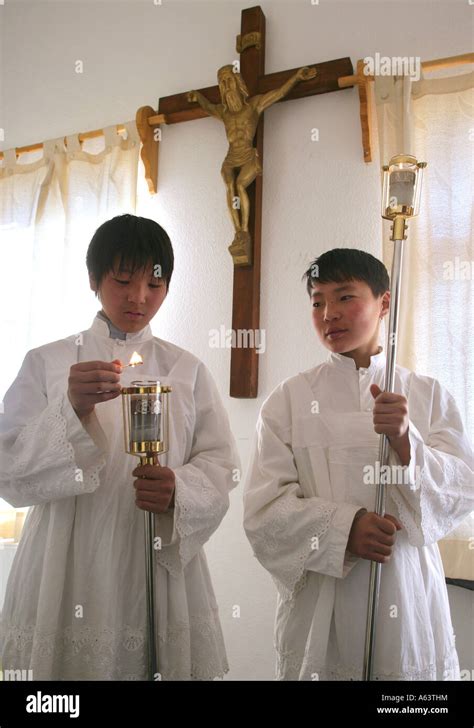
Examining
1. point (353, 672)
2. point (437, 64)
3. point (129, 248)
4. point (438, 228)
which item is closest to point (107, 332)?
point (129, 248)

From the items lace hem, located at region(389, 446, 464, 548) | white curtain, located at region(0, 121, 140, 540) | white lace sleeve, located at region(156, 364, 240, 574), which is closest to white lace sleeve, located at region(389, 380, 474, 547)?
lace hem, located at region(389, 446, 464, 548)

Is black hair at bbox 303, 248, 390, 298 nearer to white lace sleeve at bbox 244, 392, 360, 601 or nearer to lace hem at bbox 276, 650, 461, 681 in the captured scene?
white lace sleeve at bbox 244, 392, 360, 601

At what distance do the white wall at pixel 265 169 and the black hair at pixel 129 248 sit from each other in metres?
1.13

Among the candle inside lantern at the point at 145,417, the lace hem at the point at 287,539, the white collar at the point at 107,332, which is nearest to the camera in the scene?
the candle inside lantern at the point at 145,417

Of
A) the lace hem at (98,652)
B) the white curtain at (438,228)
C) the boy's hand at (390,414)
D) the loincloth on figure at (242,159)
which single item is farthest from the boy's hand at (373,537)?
the loincloth on figure at (242,159)

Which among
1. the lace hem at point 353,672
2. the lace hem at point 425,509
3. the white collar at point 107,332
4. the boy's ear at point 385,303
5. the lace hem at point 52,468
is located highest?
the boy's ear at point 385,303

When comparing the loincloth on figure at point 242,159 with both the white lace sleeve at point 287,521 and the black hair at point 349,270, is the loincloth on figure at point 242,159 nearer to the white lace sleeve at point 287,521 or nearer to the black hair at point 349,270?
the black hair at point 349,270

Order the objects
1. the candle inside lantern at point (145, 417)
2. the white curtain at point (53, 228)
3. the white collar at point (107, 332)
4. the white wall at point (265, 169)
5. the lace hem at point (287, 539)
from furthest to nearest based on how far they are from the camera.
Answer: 1. the white curtain at point (53, 228)
2. the white wall at point (265, 169)
3. the white collar at point (107, 332)
4. the lace hem at point (287, 539)
5. the candle inside lantern at point (145, 417)

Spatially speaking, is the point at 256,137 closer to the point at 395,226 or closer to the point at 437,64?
the point at 437,64

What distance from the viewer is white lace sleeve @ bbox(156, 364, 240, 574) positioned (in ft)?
4.62

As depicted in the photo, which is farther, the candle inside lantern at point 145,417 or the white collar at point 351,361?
the white collar at point 351,361

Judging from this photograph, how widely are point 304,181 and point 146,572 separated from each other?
183 centimetres

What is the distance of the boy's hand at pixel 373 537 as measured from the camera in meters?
1.38

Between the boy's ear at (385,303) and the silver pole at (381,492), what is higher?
the boy's ear at (385,303)
